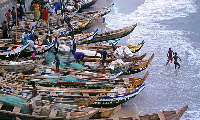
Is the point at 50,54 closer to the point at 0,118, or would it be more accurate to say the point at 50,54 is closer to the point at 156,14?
the point at 0,118

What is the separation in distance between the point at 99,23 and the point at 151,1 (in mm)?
11969

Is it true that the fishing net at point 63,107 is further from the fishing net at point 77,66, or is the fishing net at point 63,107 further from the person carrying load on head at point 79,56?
the person carrying load on head at point 79,56

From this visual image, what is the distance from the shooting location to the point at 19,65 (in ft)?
57.1

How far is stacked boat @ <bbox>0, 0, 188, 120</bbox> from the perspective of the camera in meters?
13.9

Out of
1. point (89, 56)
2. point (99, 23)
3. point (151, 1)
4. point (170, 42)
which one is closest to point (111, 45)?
point (89, 56)

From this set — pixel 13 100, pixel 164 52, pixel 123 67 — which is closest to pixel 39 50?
pixel 123 67

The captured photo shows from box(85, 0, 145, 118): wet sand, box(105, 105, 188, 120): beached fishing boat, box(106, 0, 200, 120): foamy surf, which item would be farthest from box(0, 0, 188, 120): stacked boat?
box(106, 0, 200, 120): foamy surf

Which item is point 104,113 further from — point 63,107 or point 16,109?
point 16,109

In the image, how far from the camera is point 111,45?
21891mm

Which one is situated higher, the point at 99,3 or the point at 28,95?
the point at 99,3

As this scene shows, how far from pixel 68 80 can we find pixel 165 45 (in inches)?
423

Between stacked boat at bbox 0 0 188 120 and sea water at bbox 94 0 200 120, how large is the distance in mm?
1334

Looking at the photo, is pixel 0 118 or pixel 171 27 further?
pixel 171 27

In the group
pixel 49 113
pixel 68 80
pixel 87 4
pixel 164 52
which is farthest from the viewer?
pixel 87 4
